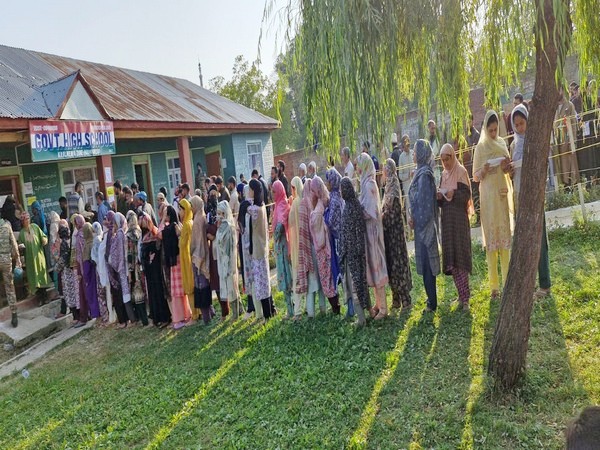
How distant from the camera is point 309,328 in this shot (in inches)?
246

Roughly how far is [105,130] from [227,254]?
6.53 m

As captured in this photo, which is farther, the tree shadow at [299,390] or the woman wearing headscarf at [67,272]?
the woman wearing headscarf at [67,272]

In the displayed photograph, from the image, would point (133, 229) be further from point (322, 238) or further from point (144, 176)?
point (144, 176)

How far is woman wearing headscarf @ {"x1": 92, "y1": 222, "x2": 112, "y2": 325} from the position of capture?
831cm

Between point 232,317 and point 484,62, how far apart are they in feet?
15.5

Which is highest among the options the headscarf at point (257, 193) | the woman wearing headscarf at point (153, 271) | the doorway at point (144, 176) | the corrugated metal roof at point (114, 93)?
the corrugated metal roof at point (114, 93)

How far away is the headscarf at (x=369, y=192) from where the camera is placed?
591 centimetres

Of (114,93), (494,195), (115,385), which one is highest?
(114,93)

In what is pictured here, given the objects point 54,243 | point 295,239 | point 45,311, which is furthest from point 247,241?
point 45,311

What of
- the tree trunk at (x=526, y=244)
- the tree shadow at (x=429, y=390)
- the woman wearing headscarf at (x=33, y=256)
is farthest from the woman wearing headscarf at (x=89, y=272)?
the tree trunk at (x=526, y=244)

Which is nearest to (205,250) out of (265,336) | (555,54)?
(265,336)

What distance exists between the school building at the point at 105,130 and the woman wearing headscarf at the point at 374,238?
742 centimetres

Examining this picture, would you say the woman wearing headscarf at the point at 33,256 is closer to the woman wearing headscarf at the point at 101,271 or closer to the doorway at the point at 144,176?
the woman wearing headscarf at the point at 101,271

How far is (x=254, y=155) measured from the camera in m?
20.9
